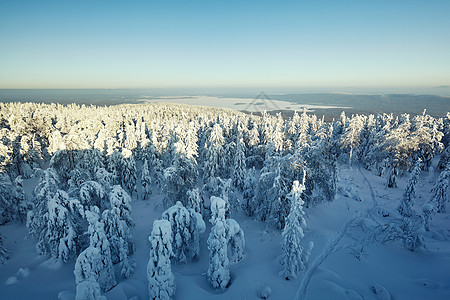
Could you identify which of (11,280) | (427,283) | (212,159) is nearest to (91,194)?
(11,280)

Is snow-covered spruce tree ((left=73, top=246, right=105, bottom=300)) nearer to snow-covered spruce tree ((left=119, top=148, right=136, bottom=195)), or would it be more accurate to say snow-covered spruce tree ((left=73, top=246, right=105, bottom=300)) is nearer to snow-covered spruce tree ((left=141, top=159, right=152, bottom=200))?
snow-covered spruce tree ((left=141, top=159, right=152, bottom=200))

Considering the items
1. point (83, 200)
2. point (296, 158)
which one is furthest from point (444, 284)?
point (83, 200)

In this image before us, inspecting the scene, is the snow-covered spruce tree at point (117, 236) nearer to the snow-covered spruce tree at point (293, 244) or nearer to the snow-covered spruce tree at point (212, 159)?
the snow-covered spruce tree at point (293, 244)

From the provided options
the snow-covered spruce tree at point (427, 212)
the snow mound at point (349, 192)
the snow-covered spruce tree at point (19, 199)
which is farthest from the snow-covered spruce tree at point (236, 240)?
the snow-covered spruce tree at point (19, 199)

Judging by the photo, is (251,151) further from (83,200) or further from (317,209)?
(83,200)

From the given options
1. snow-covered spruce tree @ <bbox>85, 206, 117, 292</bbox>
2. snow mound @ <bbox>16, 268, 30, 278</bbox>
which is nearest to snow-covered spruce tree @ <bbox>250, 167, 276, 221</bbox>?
snow-covered spruce tree @ <bbox>85, 206, 117, 292</bbox>

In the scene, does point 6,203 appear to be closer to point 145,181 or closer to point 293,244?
point 145,181
